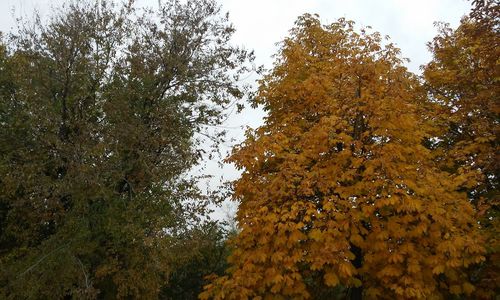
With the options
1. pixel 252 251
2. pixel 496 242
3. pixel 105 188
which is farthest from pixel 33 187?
pixel 496 242

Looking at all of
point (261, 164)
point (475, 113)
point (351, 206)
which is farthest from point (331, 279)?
point (475, 113)

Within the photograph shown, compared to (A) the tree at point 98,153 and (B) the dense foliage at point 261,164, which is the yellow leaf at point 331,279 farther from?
(A) the tree at point 98,153

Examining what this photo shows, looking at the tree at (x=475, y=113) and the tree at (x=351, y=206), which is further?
the tree at (x=475, y=113)

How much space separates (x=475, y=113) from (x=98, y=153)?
995 centimetres

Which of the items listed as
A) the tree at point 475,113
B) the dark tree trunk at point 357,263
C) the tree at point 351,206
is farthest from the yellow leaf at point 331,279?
the tree at point 475,113

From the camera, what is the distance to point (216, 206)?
49.8 ft

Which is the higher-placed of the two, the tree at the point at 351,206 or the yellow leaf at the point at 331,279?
the tree at the point at 351,206

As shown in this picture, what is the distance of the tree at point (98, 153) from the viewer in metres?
13.0

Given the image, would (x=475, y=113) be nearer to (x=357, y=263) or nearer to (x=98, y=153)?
(x=357, y=263)

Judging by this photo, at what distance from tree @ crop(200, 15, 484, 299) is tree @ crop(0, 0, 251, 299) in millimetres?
3749

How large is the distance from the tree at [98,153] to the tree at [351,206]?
3749mm

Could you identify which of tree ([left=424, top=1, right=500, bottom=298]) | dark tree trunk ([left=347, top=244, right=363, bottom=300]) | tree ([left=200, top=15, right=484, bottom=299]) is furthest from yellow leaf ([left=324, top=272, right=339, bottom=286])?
tree ([left=424, top=1, right=500, bottom=298])

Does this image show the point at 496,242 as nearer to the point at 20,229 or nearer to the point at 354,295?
the point at 354,295

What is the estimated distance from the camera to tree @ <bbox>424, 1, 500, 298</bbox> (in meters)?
10.3
